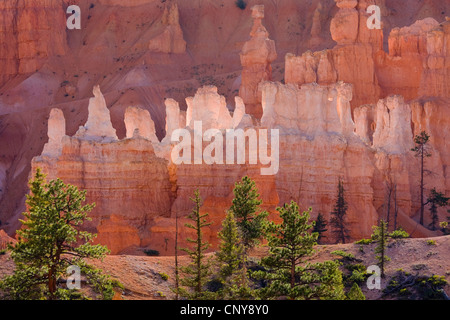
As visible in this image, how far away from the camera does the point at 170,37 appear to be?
11312 cm

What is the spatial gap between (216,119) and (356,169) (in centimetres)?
1028

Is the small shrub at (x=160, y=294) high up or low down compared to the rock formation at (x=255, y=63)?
down

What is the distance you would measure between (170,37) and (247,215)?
67.8 m

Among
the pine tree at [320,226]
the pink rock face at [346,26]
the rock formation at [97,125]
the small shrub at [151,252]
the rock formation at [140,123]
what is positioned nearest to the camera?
the small shrub at [151,252]

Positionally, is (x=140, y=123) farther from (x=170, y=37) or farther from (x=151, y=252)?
(x=170, y=37)

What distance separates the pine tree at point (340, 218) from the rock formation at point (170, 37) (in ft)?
182

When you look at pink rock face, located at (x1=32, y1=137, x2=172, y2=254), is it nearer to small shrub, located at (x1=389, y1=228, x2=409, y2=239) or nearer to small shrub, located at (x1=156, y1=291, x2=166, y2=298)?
small shrub, located at (x1=156, y1=291, x2=166, y2=298)

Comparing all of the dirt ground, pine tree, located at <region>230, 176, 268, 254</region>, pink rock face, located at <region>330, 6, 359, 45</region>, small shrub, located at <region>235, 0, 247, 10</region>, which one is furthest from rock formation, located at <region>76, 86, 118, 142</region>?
small shrub, located at <region>235, 0, 247, 10</region>

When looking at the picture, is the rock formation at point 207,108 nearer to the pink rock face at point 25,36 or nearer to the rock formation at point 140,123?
the rock formation at point 140,123

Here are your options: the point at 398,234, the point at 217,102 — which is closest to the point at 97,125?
the point at 217,102

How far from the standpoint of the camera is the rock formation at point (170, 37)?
370 feet

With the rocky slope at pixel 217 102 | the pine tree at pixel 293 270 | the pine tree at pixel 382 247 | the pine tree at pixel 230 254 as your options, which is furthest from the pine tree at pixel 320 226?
the pine tree at pixel 293 270

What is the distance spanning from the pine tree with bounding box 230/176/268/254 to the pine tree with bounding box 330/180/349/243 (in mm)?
12902

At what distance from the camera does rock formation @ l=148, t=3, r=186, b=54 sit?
11275 cm
